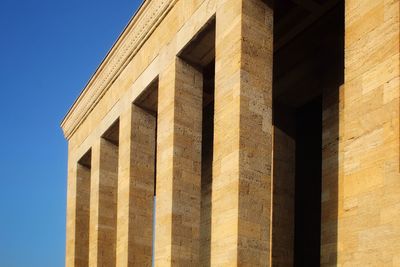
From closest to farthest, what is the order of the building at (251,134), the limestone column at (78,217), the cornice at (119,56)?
the building at (251,134), the cornice at (119,56), the limestone column at (78,217)

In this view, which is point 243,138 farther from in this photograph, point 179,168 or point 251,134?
point 179,168

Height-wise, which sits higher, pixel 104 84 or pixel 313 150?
pixel 104 84

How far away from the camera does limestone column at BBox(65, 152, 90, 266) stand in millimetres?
26844

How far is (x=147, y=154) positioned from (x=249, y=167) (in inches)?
332

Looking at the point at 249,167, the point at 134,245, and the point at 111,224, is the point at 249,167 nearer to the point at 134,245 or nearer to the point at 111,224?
the point at 134,245

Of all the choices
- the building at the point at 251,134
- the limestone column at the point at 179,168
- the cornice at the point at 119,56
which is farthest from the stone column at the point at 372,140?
the cornice at the point at 119,56

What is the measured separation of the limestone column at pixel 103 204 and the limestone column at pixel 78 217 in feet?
9.27

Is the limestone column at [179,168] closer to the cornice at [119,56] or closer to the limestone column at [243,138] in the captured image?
the cornice at [119,56]

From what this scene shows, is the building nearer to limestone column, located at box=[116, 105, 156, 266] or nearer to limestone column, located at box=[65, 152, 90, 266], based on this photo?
limestone column, located at box=[116, 105, 156, 266]

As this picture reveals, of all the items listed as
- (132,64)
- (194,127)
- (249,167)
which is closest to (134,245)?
(194,127)

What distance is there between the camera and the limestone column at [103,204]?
23344 millimetres

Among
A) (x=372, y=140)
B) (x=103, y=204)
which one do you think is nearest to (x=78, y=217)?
(x=103, y=204)

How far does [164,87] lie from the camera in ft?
59.6

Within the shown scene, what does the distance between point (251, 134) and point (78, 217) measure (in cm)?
1572
